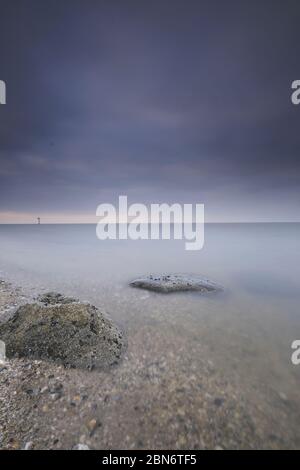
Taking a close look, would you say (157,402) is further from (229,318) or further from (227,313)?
(227,313)

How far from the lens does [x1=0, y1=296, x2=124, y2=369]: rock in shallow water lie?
7484 mm

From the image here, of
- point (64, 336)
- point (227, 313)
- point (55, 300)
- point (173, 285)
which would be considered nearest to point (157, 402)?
point (64, 336)

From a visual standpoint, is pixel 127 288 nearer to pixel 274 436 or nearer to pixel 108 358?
pixel 108 358

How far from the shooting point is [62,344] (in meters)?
7.72

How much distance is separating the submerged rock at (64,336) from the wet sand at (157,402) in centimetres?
38

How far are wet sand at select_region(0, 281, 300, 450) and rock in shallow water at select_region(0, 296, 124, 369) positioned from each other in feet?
1.24

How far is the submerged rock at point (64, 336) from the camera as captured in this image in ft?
24.6

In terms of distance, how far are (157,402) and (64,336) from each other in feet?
12.0

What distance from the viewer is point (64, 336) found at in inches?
311

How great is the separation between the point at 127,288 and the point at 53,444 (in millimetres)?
12477

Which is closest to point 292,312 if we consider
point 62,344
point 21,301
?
point 62,344

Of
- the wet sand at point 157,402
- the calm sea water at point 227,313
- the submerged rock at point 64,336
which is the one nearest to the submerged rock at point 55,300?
the submerged rock at point 64,336

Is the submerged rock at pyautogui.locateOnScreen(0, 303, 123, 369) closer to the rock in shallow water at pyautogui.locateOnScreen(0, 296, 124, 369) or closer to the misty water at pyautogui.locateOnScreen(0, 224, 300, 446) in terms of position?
the rock in shallow water at pyautogui.locateOnScreen(0, 296, 124, 369)
